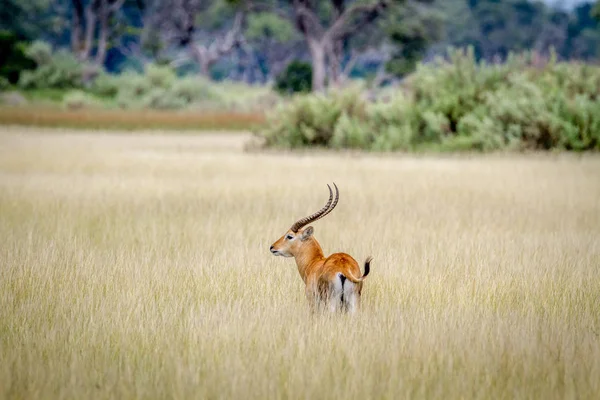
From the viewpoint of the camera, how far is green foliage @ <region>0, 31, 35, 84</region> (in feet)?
157

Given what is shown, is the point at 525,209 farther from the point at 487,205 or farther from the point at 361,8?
the point at 361,8

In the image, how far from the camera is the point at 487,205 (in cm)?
1303

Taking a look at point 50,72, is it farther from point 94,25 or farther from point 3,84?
point 94,25

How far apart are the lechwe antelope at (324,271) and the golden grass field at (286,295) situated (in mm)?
144

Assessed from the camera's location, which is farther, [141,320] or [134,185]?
[134,185]

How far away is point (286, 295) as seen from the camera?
6.48 m

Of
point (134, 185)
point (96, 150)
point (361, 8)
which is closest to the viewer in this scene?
point (134, 185)

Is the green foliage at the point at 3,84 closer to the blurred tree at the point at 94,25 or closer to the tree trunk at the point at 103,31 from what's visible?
the blurred tree at the point at 94,25

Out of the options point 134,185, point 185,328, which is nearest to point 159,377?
point 185,328

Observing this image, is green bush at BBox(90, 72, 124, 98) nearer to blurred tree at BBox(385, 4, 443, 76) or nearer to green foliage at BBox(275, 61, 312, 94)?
green foliage at BBox(275, 61, 312, 94)

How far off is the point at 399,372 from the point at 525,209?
839 centimetres

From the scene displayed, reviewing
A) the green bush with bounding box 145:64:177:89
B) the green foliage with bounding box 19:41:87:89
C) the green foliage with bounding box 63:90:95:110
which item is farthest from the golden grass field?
the green foliage with bounding box 19:41:87:89

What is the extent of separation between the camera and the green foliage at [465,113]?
2267 cm

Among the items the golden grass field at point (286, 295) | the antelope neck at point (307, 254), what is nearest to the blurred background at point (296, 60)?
the golden grass field at point (286, 295)
